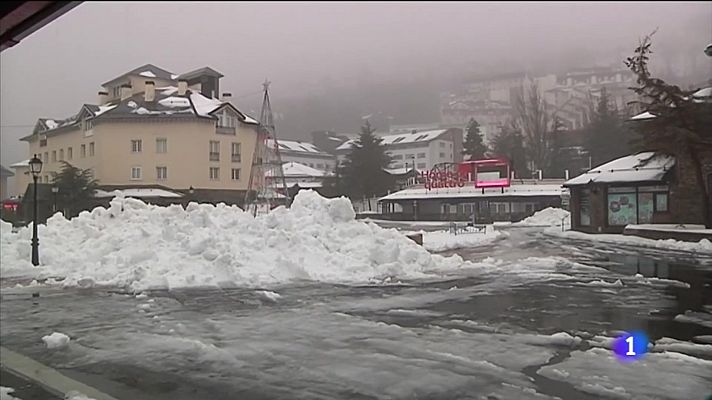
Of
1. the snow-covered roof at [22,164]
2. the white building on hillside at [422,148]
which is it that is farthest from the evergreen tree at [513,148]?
the snow-covered roof at [22,164]

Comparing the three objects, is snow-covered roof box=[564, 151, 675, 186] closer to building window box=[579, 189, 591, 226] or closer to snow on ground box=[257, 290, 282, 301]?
building window box=[579, 189, 591, 226]

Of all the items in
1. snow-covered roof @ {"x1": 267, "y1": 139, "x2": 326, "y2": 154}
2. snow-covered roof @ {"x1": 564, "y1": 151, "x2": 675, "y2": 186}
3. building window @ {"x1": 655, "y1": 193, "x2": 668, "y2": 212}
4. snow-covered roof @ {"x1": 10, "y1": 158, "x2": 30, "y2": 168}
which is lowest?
building window @ {"x1": 655, "y1": 193, "x2": 668, "y2": 212}

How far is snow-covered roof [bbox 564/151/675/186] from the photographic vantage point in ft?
36.0

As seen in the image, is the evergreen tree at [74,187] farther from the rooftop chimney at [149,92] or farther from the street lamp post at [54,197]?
the rooftop chimney at [149,92]

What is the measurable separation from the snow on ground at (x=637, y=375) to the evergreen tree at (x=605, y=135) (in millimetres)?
4875

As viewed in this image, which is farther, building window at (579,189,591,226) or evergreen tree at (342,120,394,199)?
building window at (579,189,591,226)

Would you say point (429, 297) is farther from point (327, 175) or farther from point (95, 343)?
point (95, 343)

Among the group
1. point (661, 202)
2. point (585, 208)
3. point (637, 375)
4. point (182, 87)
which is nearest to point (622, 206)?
point (585, 208)

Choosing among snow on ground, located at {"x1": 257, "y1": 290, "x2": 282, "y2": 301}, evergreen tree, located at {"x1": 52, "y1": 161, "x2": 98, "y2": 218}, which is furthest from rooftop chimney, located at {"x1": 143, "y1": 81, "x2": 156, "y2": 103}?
snow on ground, located at {"x1": 257, "y1": 290, "x2": 282, "y2": 301}

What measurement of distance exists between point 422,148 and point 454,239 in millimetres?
2650

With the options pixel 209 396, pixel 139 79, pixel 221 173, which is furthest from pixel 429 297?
pixel 139 79

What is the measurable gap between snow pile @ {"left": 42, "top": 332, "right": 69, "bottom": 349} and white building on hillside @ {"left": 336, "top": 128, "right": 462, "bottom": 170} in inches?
237

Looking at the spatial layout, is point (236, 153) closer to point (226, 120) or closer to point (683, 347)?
point (226, 120)

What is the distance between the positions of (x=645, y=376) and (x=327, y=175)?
7847 mm
